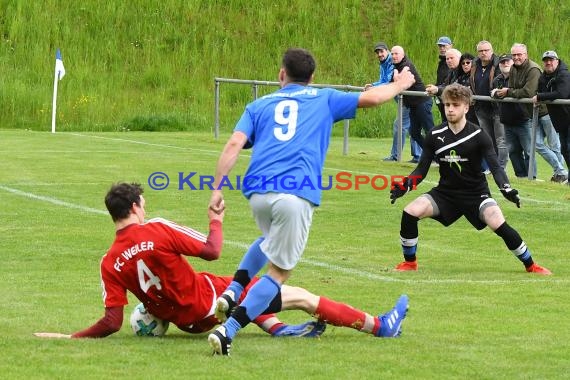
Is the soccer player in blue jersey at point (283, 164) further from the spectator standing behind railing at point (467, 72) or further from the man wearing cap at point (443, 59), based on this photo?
the man wearing cap at point (443, 59)

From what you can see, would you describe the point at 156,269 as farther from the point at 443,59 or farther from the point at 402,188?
the point at 443,59

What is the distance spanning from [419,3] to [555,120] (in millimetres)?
24420

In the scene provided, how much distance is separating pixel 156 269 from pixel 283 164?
1012mm

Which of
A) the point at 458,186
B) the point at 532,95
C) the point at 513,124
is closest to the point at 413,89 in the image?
the point at 513,124

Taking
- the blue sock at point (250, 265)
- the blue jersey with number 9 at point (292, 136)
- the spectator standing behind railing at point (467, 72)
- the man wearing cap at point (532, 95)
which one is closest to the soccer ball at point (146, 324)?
the blue sock at point (250, 265)

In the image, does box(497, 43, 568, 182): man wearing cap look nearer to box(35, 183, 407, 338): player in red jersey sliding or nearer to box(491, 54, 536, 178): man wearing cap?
box(491, 54, 536, 178): man wearing cap

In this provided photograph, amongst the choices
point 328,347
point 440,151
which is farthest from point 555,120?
point 328,347

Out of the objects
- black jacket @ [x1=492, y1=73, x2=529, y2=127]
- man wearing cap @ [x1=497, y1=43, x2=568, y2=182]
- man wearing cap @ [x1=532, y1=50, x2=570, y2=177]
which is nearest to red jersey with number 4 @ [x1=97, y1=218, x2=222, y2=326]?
man wearing cap @ [x1=532, y1=50, x2=570, y2=177]

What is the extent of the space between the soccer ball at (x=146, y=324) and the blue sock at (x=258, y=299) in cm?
86

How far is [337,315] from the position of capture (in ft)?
26.9

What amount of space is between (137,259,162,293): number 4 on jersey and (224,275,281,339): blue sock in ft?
1.87

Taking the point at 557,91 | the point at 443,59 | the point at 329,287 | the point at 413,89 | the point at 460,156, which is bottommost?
the point at 329,287

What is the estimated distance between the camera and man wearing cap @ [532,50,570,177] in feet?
62.3

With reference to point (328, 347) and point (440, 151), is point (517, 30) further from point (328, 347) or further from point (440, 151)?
point (328, 347)
